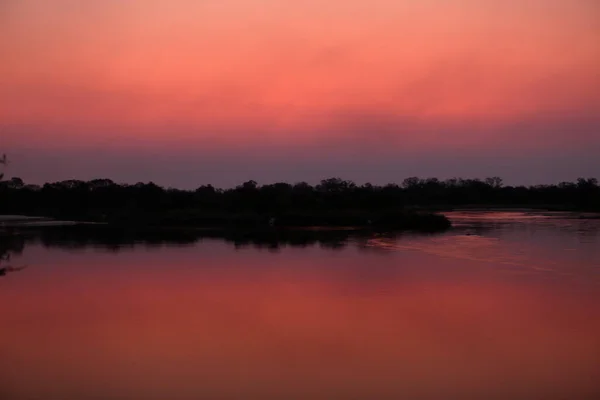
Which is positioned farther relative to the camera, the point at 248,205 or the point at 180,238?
the point at 248,205

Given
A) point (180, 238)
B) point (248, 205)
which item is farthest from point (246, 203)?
point (180, 238)

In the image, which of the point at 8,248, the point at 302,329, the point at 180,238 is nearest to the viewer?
the point at 302,329

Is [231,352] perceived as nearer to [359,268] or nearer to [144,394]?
[144,394]

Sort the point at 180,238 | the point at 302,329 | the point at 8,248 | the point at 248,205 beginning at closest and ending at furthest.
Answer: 1. the point at 302,329
2. the point at 8,248
3. the point at 180,238
4. the point at 248,205

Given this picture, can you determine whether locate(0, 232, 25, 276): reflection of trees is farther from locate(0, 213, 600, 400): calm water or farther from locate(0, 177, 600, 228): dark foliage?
locate(0, 177, 600, 228): dark foliage

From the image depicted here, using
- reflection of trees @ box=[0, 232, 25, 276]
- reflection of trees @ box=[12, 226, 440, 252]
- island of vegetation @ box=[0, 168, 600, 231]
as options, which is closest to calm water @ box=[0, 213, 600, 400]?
reflection of trees @ box=[0, 232, 25, 276]

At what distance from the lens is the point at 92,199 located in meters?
46.8

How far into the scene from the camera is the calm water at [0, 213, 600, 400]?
602 centimetres

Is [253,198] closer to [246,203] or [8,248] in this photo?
[246,203]

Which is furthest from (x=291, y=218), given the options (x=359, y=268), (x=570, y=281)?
(x=570, y=281)

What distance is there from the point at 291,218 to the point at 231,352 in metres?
23.1

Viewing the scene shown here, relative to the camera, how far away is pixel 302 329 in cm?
812

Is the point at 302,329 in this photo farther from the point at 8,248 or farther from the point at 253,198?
the point at 253,198

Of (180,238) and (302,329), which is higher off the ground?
(180,238)
